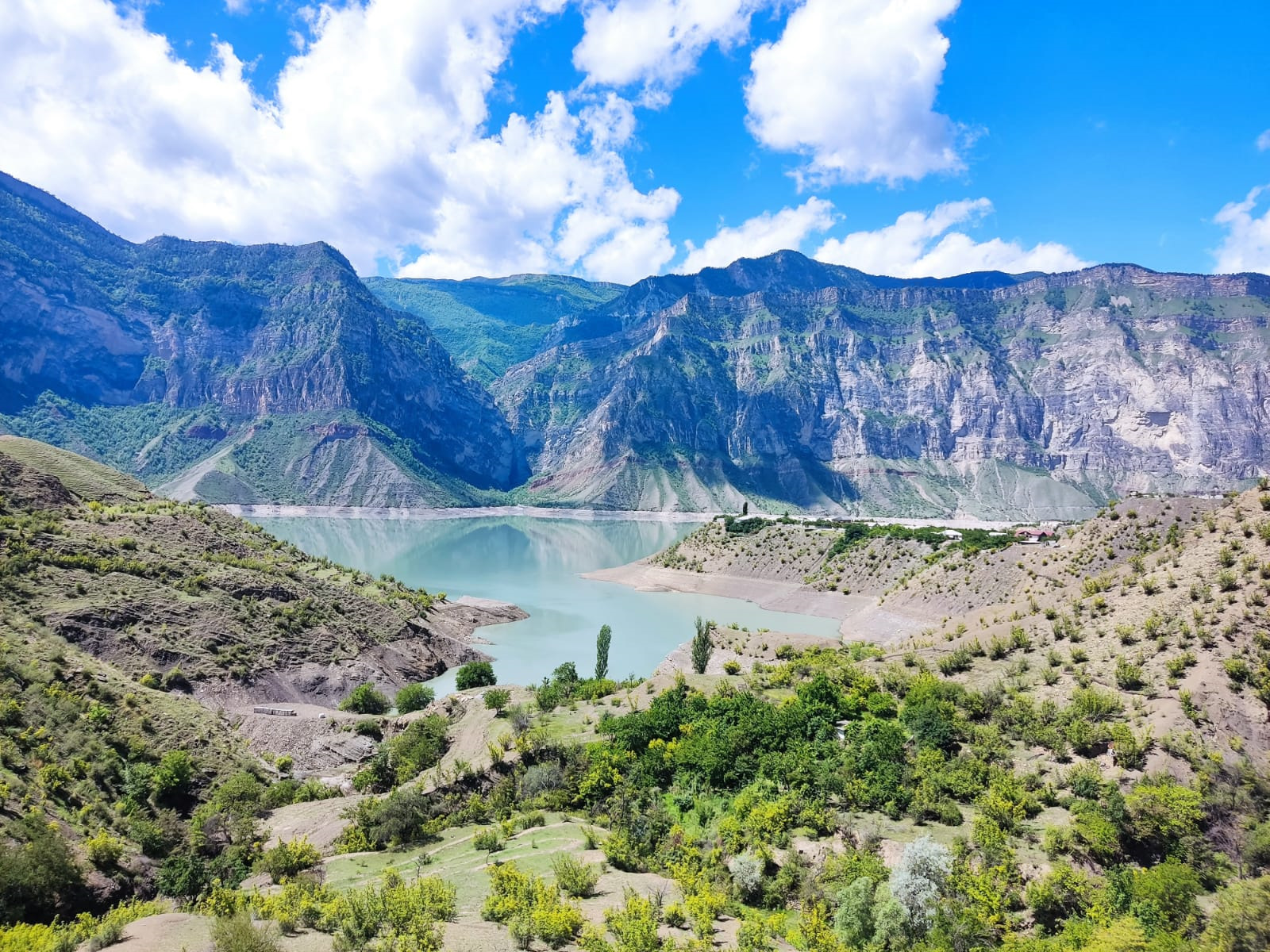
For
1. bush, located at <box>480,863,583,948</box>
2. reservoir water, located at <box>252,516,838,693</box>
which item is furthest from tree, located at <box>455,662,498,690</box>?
bush, located at <box>480,863,583,948</box>

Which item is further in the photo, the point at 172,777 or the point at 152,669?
the point at 152,669

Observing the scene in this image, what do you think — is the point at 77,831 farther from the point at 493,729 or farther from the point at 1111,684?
the point at 1111,684

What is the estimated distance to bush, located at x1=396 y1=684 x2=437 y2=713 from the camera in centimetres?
4081

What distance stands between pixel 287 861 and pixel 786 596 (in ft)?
224

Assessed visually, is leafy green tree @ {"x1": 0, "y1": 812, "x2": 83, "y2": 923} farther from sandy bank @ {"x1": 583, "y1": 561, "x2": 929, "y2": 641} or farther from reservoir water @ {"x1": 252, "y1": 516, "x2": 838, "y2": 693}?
sandy bank @ {"x1": 583, "y1": 561, "x2": 929, "y2": 641}

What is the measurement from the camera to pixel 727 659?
163ft

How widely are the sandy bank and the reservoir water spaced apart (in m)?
1.64

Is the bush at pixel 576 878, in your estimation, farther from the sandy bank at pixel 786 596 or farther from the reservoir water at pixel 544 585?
the sandy bank at pixel 786 596

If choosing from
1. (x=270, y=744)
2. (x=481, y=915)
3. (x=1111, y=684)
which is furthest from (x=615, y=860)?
(x=270, y=744)

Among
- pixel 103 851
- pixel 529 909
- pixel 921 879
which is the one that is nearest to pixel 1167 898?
pixel 921 879

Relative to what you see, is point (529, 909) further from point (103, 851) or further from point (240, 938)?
point (103, 851)

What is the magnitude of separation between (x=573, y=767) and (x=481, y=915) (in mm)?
9544

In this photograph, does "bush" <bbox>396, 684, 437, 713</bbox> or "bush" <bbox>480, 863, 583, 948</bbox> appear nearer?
"bush" <bbox>480, 863, 583, 948</bbox>

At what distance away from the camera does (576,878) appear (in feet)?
51.8
